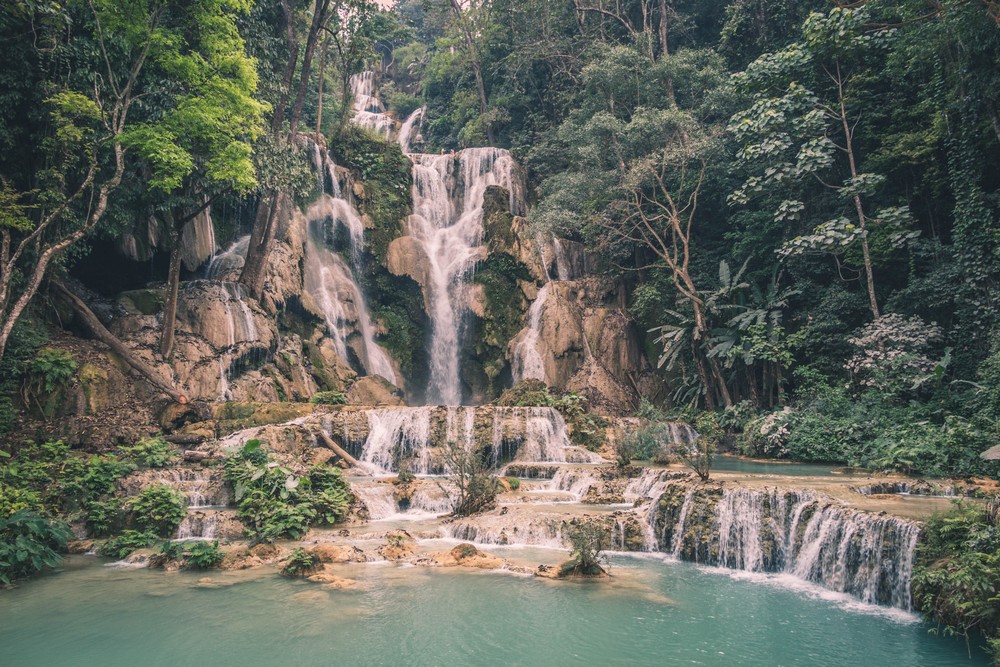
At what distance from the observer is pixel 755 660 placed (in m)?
5.43

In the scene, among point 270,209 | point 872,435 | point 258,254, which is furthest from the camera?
point 258,254

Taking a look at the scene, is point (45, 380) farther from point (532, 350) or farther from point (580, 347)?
point (580, 347)

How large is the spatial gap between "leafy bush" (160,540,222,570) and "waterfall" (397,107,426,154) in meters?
32.2

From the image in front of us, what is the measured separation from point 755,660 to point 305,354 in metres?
17.1

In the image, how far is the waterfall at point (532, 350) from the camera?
2188cm

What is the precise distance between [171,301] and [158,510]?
7.84 m

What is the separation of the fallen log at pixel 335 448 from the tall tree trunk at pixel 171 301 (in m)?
4.97

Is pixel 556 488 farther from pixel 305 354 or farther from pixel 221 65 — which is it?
pixel 221 65

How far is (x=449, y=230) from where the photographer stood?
25625 mm

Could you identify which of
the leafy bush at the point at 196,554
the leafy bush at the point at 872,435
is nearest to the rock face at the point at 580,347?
the leafy bush at the point at 872,435

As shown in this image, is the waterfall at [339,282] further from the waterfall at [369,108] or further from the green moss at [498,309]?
the waterfall at [369,108]

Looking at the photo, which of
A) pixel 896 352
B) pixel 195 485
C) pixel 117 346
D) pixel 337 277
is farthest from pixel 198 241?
pixel 896 352

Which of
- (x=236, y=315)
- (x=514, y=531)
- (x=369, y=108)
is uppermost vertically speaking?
(x=369, y=108)

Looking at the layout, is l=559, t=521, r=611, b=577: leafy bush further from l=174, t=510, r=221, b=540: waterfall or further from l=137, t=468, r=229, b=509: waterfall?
l=137, t=468, r=229, b=509: waterfall
